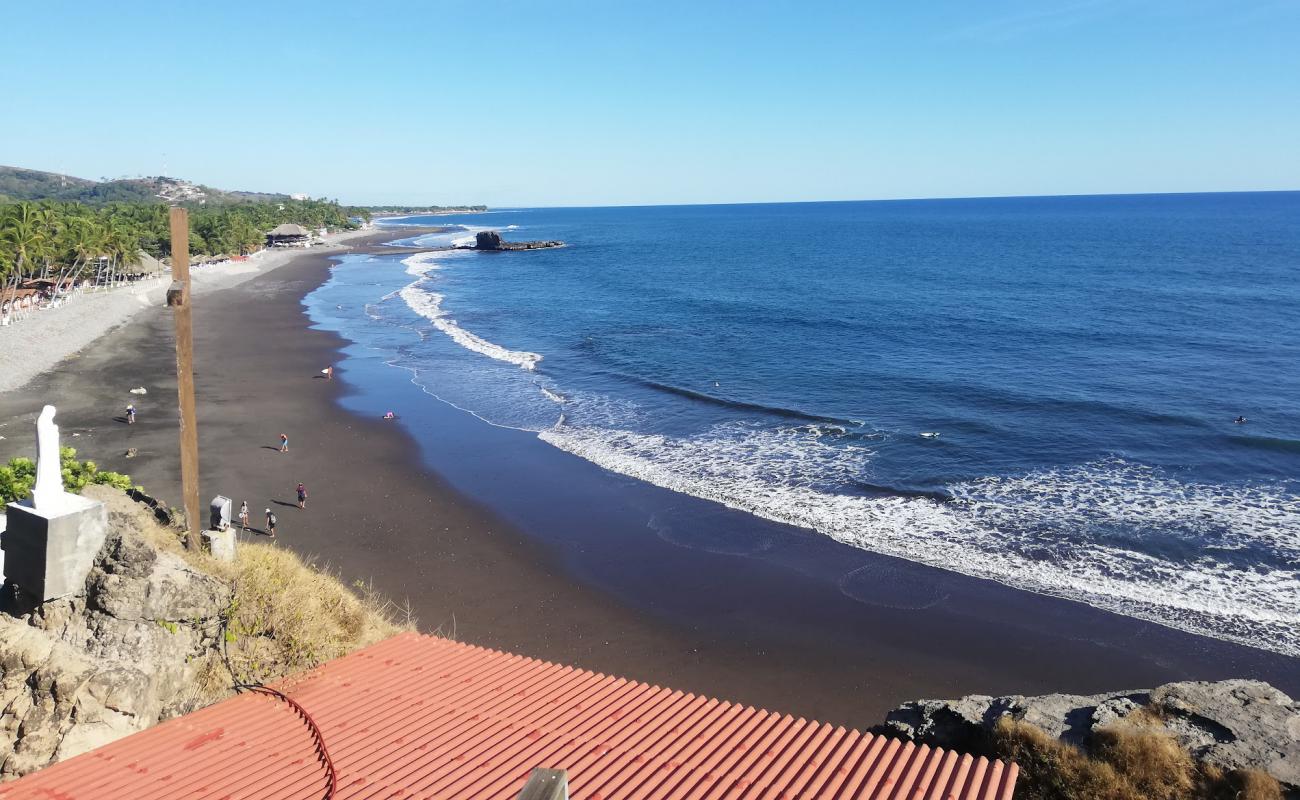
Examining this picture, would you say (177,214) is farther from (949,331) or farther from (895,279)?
(895,279)

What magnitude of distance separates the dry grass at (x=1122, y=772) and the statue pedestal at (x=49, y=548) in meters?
8.92

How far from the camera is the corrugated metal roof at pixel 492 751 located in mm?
6285

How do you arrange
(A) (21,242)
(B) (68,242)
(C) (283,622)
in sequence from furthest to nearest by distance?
1. (B) (68,242)
2. (A) (21,242)
3. (C) (283,622)

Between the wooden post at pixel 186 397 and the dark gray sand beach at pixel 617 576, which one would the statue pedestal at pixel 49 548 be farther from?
the dark gray sand beach at pixel 617 576

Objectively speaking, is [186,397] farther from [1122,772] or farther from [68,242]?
[68,242]

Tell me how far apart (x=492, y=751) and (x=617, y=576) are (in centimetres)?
1332

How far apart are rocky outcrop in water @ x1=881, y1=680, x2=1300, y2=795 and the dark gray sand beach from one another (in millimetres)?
6055

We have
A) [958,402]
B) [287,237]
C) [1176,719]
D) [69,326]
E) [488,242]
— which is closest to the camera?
[1176,719]

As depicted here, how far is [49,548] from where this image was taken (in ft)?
23.8

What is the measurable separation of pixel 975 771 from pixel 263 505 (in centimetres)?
2189

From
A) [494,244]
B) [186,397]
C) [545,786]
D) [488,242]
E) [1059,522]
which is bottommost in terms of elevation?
[1059,522]

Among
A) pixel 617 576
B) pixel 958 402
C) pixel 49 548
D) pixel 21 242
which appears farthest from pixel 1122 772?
pixel 21 242

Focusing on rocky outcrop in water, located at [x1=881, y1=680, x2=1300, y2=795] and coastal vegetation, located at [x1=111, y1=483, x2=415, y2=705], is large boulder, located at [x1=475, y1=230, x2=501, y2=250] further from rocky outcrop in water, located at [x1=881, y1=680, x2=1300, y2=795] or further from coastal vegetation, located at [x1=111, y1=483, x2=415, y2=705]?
rocky outcrop in water, located at [x1=881, y1=680, x2=1300, y2=795]

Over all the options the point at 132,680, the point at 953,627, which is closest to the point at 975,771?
the point at 132,680
